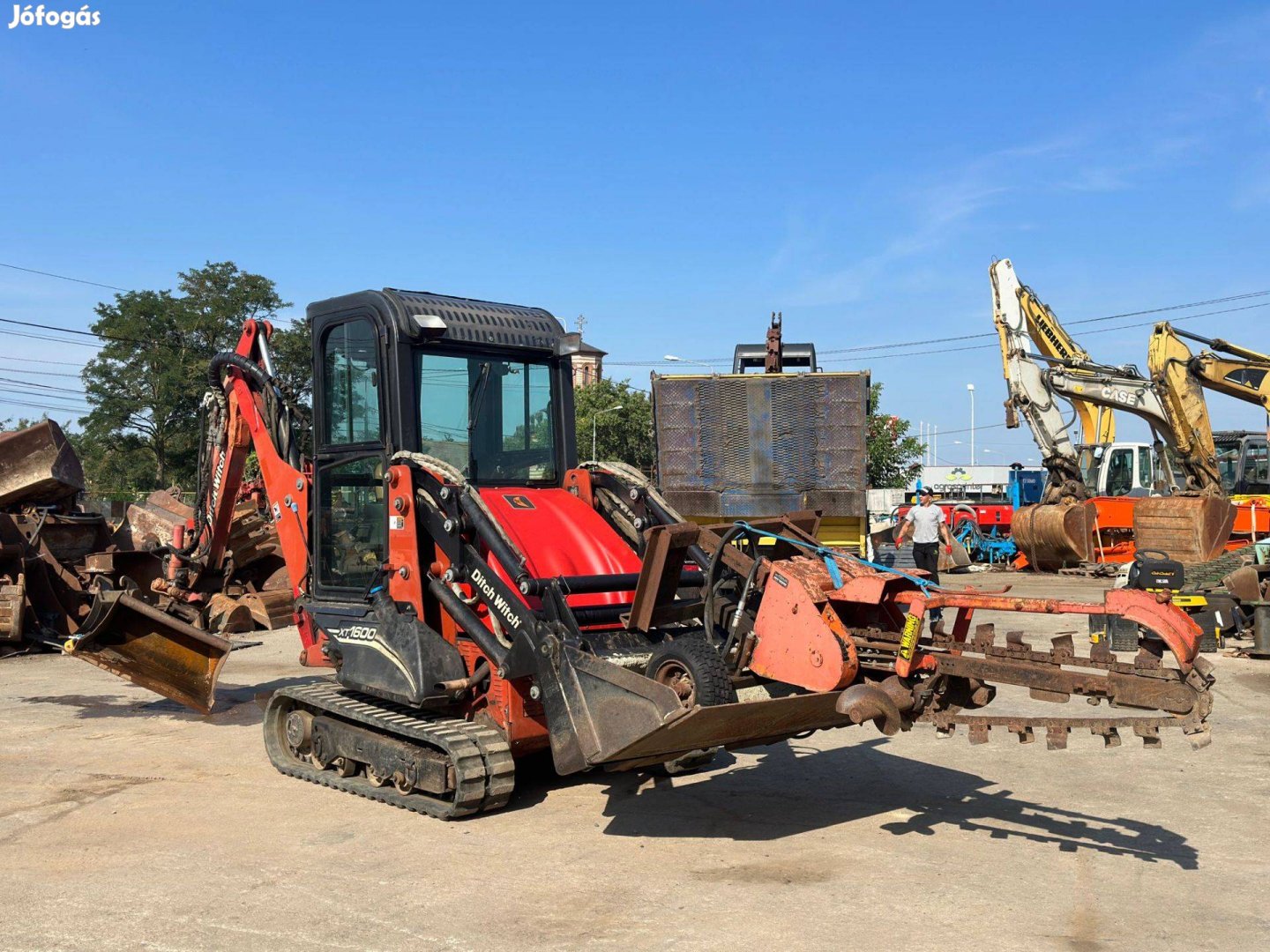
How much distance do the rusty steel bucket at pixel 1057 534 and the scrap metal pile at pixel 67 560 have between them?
51.1 feet

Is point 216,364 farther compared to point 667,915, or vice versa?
point 216,364

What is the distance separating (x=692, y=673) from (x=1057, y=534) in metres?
20.5

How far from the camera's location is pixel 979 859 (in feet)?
19.5

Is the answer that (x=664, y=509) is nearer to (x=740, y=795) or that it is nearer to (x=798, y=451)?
(x=740, y=795)

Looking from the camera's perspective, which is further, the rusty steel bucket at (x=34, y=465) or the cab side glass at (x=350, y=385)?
the rusty steel bucket at (x=34, y=465)

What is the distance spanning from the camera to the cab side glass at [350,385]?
7.71 meters

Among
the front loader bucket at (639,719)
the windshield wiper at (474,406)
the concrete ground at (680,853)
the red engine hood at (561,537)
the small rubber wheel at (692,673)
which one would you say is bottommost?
the concrete ground at (680,853)

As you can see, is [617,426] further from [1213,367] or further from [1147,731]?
[1147,731]

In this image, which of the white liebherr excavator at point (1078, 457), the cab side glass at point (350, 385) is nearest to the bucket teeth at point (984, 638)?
the cab side glass at point (350, 385)

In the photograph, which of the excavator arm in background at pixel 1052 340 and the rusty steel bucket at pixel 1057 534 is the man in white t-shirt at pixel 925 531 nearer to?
the rusty steel bucket at pixel 1057 534

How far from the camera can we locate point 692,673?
572 cm

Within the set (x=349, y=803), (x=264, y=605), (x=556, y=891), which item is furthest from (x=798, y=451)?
(x=556, y=891)

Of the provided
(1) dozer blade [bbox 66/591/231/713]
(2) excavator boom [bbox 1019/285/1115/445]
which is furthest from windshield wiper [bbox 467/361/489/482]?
(2) excavator boom [bbox 1019/285/1115/445]

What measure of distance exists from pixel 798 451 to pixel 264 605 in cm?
789
